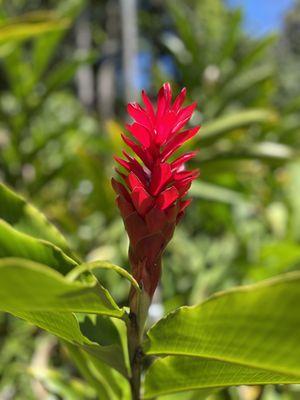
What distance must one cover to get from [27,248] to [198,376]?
0.78ft

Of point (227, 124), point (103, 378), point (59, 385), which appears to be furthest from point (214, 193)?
point (103, 378)

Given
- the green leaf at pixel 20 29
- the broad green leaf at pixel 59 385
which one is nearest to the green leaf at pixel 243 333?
the broad green leaf at pixel 59 385

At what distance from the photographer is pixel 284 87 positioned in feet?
73.7

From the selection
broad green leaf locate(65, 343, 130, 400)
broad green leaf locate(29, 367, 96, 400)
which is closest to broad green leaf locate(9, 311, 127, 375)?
broad green leaf locate(65, 343, 130, 400)

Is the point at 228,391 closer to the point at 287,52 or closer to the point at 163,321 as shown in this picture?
the point at 163,321

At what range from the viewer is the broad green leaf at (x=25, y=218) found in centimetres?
66

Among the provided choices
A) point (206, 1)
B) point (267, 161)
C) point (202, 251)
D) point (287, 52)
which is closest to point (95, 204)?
point (202, 251)

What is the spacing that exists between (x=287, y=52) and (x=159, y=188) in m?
26.1

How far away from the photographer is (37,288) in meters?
0.41

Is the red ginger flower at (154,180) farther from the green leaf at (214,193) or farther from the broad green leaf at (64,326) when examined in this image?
the green leaf at (214,193)

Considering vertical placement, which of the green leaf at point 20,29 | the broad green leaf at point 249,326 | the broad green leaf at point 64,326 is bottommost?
the broad green leaf at point 249,326

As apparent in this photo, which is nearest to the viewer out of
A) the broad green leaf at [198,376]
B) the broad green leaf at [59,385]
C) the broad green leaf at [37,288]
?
the broad green leaf at [37,288]

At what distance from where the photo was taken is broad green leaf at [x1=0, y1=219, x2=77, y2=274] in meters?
0.49

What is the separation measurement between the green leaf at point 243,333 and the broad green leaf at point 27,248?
0.13 meters
